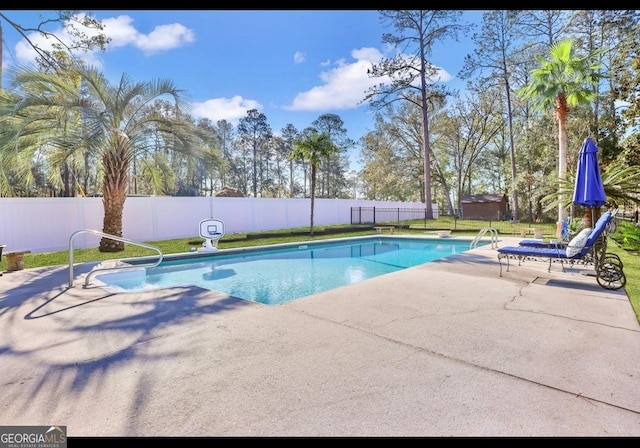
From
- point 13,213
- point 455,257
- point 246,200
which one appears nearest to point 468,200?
point 246,200

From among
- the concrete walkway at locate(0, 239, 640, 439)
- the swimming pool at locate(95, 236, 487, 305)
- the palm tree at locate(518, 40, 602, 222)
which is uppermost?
the palm tree at locate(518, 40, 602, 222)

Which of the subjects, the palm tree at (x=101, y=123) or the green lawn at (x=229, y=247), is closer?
the green lawn at (x=229, y=247)

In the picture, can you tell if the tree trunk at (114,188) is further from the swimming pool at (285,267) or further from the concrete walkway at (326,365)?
the concrete walkway at (326,365)

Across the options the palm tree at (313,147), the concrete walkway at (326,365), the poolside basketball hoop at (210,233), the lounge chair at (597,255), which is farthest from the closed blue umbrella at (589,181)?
the palm tree at (313,147)

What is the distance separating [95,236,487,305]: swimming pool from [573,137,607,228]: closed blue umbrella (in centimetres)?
452

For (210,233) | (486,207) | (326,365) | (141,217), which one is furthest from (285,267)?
(486,207)

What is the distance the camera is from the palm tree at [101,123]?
891 cm

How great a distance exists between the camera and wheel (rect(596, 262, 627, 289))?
17.2 ft

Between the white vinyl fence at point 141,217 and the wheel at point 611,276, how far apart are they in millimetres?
13678

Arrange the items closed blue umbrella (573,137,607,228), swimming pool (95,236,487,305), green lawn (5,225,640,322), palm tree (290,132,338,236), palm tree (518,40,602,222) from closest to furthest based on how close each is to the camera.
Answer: green lawn (5,225,640,322) < closed blue umbrella (573,137,607,228) < swimming pool (95,236,487,305) < palm tree (518,40,602,222) < palm tree (290,132,338,236)

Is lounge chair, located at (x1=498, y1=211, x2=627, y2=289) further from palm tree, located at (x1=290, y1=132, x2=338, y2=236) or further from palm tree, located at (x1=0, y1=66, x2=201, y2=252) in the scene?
palm tree, located at (x1=290, y1=132, x2=338, y2=236)

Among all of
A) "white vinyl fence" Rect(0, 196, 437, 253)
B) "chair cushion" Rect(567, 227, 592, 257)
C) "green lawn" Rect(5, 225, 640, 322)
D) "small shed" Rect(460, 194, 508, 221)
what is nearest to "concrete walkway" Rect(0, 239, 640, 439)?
"chair cushion" Rect(567, 227, 592, 257)

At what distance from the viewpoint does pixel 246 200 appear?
679 inches
